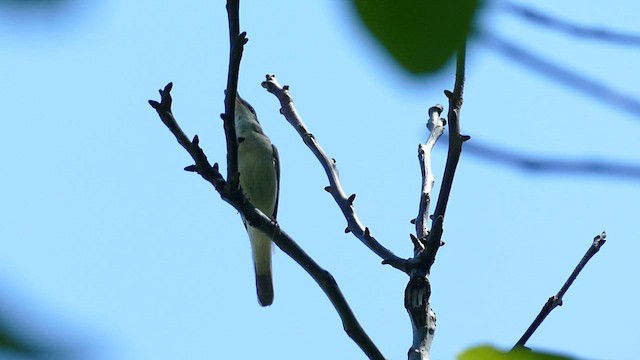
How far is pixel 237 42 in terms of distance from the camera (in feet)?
7.22

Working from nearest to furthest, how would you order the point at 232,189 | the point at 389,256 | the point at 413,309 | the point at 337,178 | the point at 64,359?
the point at 64,359 < the point at 232,189 < the point at 413,309 < the point at 389,256 < the point at 337,178

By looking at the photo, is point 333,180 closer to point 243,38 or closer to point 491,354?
point 243,38

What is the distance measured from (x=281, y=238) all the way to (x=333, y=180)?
4.02 feet

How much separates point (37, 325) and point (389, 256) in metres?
3.21

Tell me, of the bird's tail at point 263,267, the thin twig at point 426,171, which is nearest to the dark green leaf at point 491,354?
the thin twig at point 426,171

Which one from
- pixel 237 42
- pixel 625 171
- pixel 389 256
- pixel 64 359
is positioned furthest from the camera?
pixel 389 256

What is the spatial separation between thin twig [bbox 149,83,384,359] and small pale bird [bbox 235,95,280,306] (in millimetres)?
4109

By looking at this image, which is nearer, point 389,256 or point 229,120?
point 229,120

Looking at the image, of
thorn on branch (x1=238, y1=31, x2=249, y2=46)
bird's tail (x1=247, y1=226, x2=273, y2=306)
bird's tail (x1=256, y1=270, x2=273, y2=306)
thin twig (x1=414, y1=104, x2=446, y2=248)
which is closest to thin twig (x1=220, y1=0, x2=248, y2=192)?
thorn on branch (x1=238, y1=31, x2=249, y2=46)

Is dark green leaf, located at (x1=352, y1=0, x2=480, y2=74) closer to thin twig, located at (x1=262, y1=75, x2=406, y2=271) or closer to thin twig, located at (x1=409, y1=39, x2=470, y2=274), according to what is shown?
thin twig, located at (x1=409, y1=39, x2=470, y2=274)

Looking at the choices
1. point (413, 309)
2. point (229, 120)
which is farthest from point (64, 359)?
point (413, 309)

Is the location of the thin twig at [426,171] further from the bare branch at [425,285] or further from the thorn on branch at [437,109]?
the bare branch at [425,285]

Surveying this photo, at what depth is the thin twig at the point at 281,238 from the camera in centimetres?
268

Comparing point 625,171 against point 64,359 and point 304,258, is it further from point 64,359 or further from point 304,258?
point 304,258
